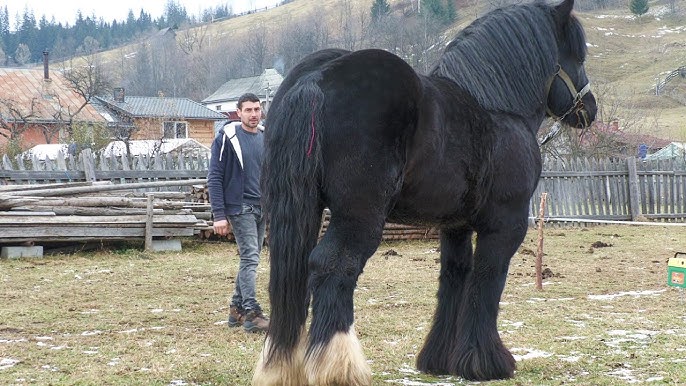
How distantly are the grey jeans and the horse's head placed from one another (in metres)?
2.52

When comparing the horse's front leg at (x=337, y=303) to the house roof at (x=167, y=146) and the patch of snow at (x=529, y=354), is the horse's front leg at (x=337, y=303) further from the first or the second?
the house roof at (x=167, y=146)

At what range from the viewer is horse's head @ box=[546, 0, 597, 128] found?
521cm

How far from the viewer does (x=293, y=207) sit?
389 cm

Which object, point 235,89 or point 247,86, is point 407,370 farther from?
point 235,89

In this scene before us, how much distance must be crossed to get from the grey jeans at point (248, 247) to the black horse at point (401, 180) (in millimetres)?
1921

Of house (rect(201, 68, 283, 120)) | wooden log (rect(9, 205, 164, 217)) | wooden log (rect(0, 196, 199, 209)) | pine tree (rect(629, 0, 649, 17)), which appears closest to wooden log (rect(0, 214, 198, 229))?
wooden log (rect(9, 205, 164, 217))

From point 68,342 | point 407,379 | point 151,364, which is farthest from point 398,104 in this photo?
point 68,342

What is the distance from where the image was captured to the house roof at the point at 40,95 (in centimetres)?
4390

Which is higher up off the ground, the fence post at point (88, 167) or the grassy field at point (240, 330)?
the fence post at point (88, 167)

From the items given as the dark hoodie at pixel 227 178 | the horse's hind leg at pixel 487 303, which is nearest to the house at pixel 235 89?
the dark hoodie at pixel 227 178

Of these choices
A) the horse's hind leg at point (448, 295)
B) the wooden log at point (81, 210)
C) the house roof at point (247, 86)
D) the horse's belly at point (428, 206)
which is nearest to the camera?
the horse's belly at point (428, 206)

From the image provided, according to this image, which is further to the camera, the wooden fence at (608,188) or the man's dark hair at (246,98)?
the wooden fence at (608,188)

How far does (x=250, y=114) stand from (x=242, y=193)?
67 centimetres

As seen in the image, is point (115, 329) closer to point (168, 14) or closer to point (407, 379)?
point (407, 379)
